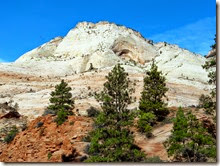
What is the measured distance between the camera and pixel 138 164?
29.6ft

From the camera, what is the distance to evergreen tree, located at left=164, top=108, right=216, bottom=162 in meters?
9.19

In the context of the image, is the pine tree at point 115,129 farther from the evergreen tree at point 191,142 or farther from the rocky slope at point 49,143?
the evergreen tree at point 191,142

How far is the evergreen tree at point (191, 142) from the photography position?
919 cm

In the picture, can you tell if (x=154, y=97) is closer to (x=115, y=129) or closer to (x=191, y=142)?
(x=115, y=129)

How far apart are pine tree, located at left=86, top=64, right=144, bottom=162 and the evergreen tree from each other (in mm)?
996

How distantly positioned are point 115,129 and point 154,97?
27.2 feet

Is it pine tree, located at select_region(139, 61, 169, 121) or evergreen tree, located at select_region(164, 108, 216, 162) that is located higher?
pine tree, located at select_region(139, 61, 169, 121)

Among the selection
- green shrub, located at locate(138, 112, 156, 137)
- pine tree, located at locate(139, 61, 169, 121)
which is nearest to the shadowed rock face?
pine tree, located at locate(139, 61, 169, 121)

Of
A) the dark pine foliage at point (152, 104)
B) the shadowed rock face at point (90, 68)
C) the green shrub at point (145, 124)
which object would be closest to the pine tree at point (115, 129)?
the green shrub at point (145, 124)

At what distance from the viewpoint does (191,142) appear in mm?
9938

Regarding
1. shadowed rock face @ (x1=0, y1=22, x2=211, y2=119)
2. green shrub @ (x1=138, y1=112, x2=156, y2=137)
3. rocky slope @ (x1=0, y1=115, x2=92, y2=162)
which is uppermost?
shadowed rock face @ (x1=0, y1=22, x2=211, y2=119)

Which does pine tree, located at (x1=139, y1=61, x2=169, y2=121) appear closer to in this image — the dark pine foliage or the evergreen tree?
the dark pine foliage

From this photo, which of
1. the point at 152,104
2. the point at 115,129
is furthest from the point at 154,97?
the point at 115,129

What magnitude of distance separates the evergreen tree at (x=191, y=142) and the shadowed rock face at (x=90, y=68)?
11580 millimetres
